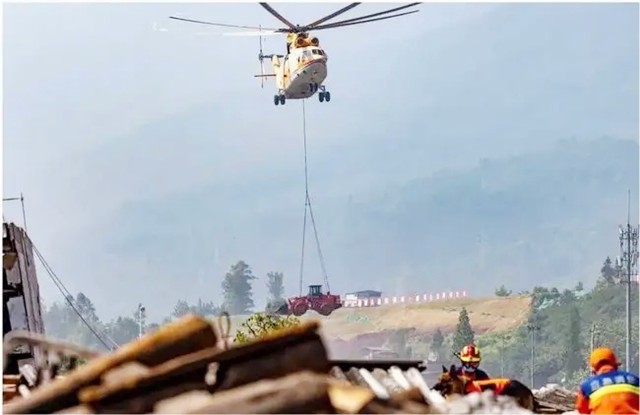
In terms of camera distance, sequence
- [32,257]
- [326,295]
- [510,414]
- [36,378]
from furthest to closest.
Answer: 1. [326,295]
2. [32,257]
3. [36,378]
4. [510,414]

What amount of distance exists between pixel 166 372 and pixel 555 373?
74326mm

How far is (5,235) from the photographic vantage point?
12.8 metres

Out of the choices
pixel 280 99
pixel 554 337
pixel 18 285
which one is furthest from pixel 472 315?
pixel 18 285

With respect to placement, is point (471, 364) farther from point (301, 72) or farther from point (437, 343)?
point (437, 343)

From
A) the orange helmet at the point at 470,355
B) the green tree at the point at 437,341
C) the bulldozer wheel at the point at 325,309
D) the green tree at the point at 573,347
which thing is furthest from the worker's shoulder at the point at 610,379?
the green tree at the point at 573,347

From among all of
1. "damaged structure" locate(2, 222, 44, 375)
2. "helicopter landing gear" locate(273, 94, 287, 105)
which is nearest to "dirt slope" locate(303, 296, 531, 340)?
"helicopter landing gear" locate(273, 94, 287, 105)

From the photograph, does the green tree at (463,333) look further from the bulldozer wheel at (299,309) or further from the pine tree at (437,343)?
the bulldozer wheel at (299,309)

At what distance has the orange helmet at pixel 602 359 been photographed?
6.26 meters

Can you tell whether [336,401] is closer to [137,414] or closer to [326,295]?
[137,414]

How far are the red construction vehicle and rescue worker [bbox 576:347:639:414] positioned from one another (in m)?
23.8

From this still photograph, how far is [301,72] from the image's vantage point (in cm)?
3566

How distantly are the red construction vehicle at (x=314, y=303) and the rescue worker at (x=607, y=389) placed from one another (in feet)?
78.0

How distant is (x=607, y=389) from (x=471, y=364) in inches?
94.8

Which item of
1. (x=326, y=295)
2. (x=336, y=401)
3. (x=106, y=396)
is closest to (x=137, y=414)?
(x=106, y=396)
